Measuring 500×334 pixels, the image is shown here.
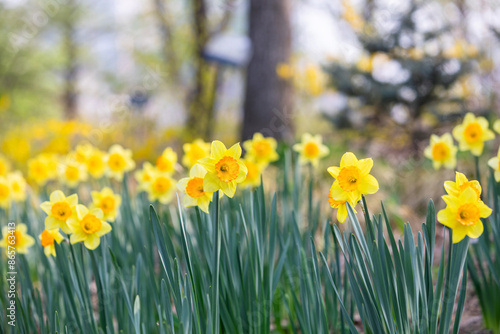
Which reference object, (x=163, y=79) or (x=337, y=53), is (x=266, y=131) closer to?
(x=337, y=53)

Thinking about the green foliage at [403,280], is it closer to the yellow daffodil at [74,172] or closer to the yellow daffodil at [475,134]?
the yellow daffodil at [475,134]

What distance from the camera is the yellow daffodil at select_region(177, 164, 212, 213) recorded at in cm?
93

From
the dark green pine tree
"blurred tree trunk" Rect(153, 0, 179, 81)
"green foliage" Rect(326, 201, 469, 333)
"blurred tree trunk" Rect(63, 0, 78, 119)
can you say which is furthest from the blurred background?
"blurred tree trunk" Rect(63, 0, 78, 119)

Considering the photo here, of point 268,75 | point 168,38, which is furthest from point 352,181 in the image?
point 168,38

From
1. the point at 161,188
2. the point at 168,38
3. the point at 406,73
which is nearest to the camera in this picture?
the point at 161,188

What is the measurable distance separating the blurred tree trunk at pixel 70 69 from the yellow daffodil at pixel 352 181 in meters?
15.8

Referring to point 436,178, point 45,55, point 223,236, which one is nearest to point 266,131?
point 436,178

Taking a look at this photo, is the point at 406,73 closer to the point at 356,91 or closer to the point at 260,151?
the point at 356,91

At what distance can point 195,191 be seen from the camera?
0.93m

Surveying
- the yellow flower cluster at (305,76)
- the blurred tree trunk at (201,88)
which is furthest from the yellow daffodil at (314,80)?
the blurred tree trunk at (201,88)

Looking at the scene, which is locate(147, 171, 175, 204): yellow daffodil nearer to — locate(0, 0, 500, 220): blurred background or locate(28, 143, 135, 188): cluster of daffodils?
locate(28, 143, 135, 188): cluster of daffodils

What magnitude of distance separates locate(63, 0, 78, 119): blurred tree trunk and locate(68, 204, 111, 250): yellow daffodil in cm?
1543

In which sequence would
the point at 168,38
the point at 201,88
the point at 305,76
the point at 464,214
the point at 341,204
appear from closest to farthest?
the point at 464,214
the point at 341,204
the point at 305,76
the point at 201,88
the point at 168,38

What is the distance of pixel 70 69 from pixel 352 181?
1848cm
